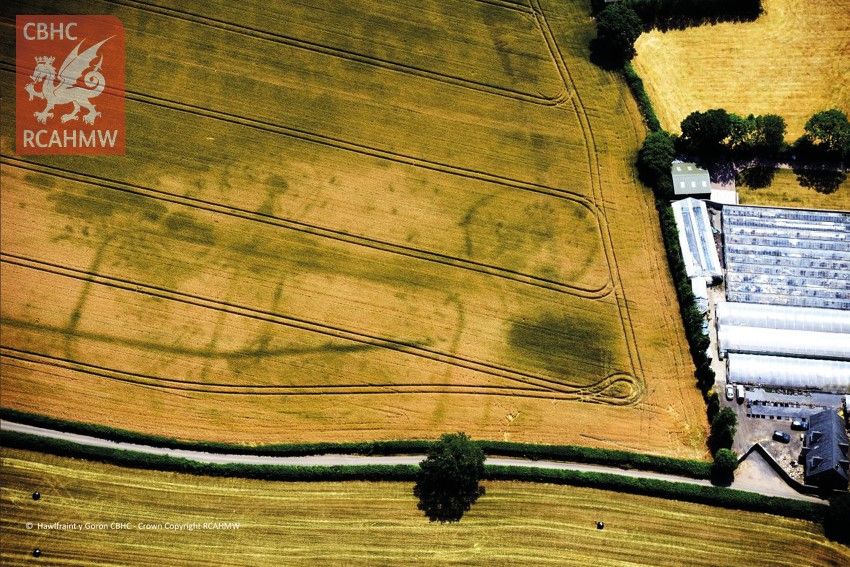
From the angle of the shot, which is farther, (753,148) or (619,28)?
(619,28)

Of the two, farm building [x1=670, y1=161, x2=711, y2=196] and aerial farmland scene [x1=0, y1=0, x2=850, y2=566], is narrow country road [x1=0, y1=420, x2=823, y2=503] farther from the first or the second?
farm building [x1=670, y1=161, x2=711, y2=196]

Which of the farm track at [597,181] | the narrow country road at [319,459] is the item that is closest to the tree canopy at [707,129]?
the farm track at [597,181]

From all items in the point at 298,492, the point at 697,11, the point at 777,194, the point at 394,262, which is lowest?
the point at 298,492

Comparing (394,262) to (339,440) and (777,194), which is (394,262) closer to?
(339,440)

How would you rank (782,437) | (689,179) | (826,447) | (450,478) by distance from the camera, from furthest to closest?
(689,179), (782,437), (826,447), (450,478)

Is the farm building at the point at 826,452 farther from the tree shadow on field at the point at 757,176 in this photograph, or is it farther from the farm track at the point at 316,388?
the tree shadow on field at the point at 757,176

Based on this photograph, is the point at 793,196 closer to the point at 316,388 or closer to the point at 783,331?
the point at 783,331

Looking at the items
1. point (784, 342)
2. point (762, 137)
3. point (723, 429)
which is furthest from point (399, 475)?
point (762, 137)

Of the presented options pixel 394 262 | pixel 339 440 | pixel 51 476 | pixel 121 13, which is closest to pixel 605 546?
pixel 339 440
